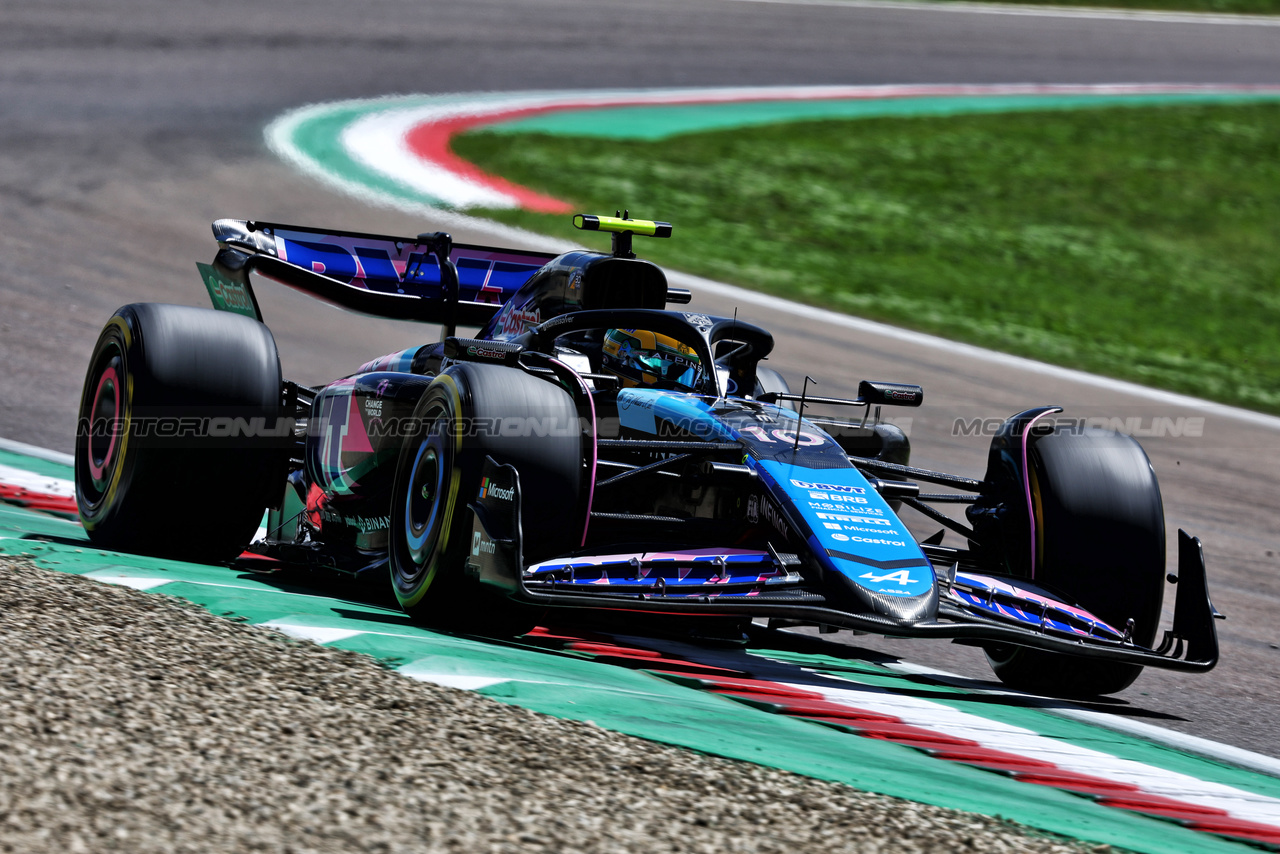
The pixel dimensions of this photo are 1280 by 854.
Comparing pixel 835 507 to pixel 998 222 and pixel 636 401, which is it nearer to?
pixel 636 401

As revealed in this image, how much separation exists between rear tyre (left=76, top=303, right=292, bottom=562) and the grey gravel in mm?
1831

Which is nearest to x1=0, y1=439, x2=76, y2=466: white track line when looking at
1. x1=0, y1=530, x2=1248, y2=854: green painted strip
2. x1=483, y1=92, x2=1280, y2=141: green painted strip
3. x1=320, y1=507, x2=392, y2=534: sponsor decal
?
x1=320, y1=507, x2=392, y2=534: sponsor decal

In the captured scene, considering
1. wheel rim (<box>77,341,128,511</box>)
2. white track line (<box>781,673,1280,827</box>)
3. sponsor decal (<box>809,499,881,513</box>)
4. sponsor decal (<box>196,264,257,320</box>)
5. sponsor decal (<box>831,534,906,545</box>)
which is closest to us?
white track line (<box>781,673,1280,827</box>)

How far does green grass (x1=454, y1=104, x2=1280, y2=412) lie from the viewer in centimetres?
1506

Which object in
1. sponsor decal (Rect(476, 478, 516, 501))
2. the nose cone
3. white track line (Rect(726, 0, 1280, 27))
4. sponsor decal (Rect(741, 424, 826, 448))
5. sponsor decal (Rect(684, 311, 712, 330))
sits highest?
white track line (Rect(726, 0, 1280, 27))

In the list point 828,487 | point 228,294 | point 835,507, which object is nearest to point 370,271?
point 228,294

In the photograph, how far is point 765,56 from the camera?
2436 centimetres

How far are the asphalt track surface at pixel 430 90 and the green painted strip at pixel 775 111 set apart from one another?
1053 millimetres

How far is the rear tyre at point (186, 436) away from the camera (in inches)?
239

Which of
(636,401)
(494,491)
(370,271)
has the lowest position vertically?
(494,491)

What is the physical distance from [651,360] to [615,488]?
70 cm

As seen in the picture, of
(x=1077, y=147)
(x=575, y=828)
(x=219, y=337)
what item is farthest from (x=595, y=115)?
(x=575, y=828)

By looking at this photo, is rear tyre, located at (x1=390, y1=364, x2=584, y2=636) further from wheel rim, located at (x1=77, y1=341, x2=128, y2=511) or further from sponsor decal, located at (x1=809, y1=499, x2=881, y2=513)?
wheel rim, located at (x1=77, y1=341, x2=128, y2=511)

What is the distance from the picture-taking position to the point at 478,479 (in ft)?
16.7
